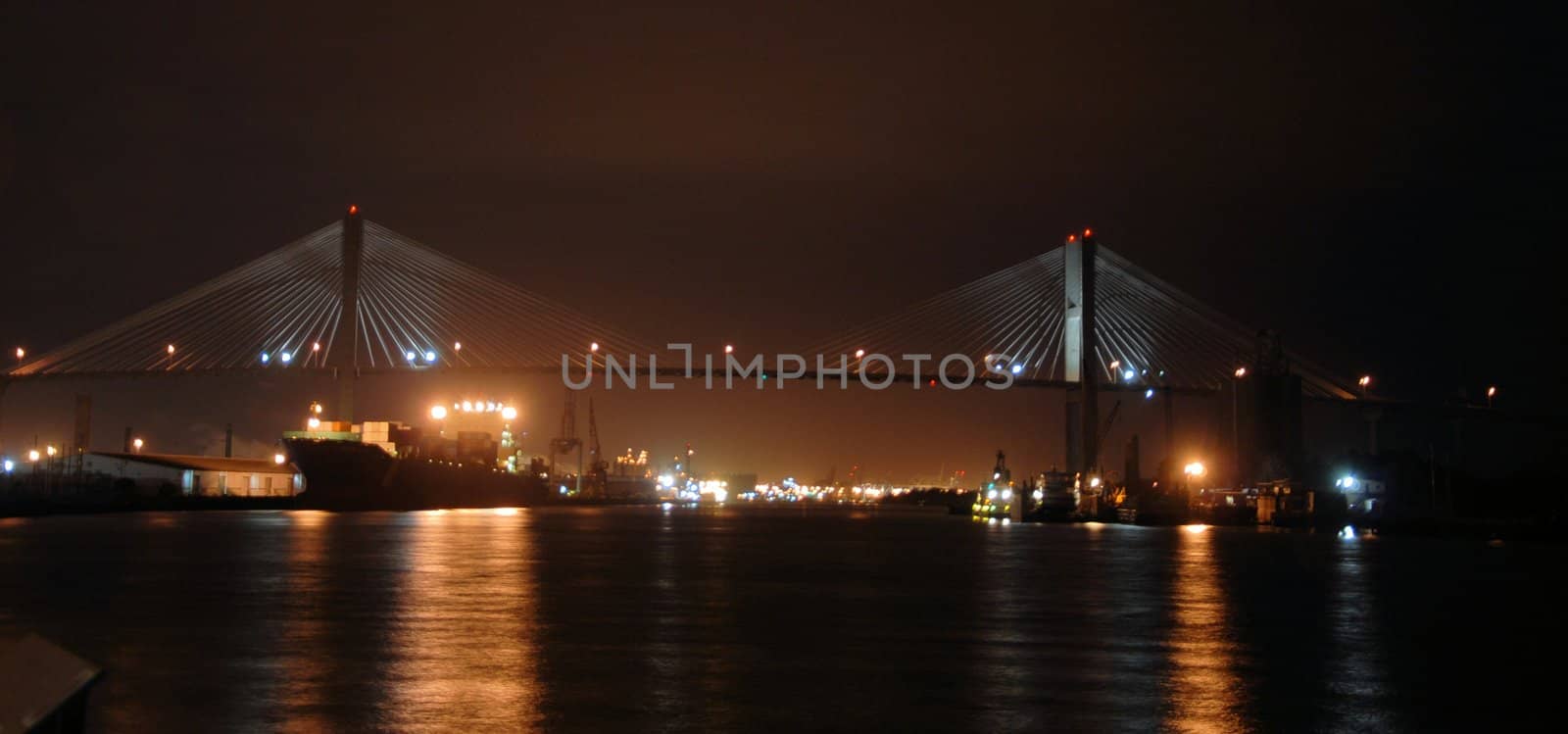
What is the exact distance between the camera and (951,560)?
22.9m

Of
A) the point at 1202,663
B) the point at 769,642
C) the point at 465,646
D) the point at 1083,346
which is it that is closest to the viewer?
the point at 1202,663

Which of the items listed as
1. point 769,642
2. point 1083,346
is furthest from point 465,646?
point 1083,346

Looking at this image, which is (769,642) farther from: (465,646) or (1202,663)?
(1202,663)

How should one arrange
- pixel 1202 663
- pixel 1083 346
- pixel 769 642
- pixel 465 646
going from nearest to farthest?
pixel 1202 663 → pixel 465 646 → pixel 769 642 → pixel 1083 346

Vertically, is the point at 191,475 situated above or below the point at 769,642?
above

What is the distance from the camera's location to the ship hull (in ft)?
186

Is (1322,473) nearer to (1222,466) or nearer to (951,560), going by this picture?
(1222,466)

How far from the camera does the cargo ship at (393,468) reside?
5684 cm

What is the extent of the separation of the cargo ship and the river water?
3620 centimetres

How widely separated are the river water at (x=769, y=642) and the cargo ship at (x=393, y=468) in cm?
3620

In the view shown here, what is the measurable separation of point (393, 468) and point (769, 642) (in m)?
51.9

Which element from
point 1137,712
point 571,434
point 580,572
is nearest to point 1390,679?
point 1137,712

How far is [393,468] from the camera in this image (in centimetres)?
5891

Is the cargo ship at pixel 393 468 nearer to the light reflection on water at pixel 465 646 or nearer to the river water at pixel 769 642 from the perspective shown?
the river water at pixel 769 642
